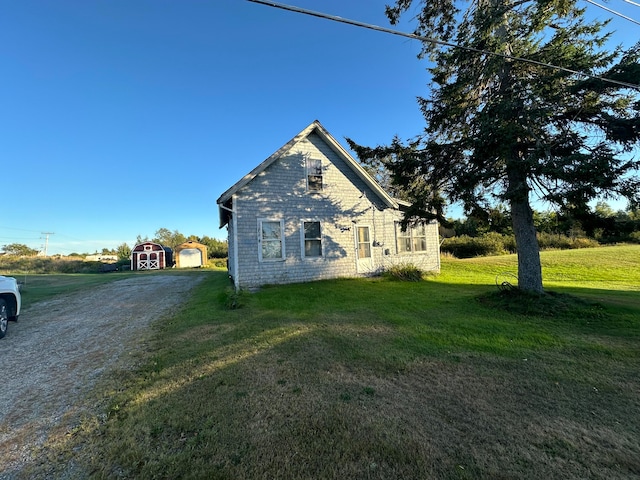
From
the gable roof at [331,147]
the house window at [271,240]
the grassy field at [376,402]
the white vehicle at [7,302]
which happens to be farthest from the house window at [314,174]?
the white vehicle at [7,302]

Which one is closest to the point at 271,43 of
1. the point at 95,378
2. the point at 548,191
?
the point at 548,191

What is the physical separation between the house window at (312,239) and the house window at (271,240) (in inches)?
40.4

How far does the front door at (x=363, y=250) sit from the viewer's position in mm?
13002

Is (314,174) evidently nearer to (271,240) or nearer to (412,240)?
(271,240)

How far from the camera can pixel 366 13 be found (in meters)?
8.92

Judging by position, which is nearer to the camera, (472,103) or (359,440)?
(359,440)

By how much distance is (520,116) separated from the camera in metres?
6.97

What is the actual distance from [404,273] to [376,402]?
10.2 metres

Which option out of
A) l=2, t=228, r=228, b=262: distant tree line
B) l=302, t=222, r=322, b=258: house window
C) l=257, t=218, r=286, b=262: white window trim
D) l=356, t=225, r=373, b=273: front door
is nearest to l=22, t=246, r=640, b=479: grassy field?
l=257, t=218, r=286, b=262: white window trim

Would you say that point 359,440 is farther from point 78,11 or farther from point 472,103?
point 78,11

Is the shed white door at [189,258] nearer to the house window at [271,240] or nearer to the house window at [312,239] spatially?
the house window at [271,240]

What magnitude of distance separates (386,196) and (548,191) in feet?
22.8

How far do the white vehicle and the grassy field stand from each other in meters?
3.57

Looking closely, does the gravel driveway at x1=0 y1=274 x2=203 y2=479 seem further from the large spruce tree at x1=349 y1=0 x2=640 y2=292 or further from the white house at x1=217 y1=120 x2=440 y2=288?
the large spruce tree at x1=349 y1=0 x2=640 y2=292
